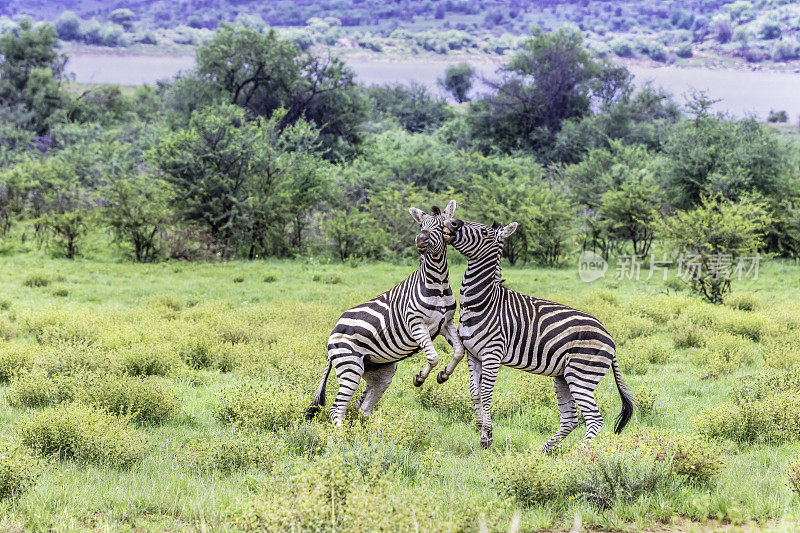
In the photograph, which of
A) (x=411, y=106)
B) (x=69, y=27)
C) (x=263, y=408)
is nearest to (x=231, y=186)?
(x=263, y=408)

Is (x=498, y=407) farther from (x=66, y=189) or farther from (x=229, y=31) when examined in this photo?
(x=229, y=31)

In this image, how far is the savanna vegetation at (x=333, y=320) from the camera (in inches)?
192

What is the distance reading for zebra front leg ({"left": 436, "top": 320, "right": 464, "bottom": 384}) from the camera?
5.73m

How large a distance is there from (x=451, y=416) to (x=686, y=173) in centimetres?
1924

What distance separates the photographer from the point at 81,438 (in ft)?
19.1

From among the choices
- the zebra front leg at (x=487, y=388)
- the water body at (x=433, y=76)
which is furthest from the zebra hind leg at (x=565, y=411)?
the water body at (x=433, y=76)

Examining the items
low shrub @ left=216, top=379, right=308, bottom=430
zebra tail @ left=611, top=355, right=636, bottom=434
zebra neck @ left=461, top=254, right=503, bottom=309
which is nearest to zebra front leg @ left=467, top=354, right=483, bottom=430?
zebra neck @ left=461, top=254, right=503, bottom=309

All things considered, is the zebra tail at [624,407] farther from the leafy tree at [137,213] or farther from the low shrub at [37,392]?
the leafy tree at [137,213]

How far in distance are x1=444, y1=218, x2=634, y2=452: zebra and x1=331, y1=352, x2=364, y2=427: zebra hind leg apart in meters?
1.01

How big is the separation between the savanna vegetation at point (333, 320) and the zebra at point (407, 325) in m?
0.52

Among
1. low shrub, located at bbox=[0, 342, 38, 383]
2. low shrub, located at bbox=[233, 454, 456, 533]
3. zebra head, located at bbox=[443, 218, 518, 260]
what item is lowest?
low shrub, located at bbox=[0, 342, 38, 383]

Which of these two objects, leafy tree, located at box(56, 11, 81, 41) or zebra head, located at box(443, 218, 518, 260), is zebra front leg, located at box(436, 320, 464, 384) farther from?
leafy tree, located at box(56, 11, 81, 41)

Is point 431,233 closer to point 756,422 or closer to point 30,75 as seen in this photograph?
point 756,422

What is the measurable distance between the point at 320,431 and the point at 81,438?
2112mm
